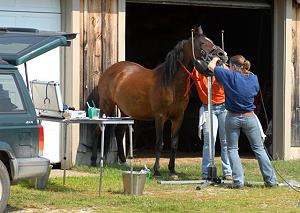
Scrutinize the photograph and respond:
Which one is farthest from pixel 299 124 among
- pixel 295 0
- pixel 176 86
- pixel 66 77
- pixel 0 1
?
pixel 0 1

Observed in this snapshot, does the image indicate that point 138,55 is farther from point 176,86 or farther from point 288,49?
point 176,86

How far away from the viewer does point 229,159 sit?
36.7 ft

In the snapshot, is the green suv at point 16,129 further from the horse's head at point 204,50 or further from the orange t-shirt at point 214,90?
the orange t-shirt at point 214,90

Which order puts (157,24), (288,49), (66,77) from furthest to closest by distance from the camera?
Result: (157,24) < (288,49) < (66,77)

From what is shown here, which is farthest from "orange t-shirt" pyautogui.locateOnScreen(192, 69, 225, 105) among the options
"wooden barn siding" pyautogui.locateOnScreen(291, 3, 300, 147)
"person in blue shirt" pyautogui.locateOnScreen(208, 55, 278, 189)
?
"wooden barn siding" pyautogui.locateOnScreen(291, 3, 300, 147)

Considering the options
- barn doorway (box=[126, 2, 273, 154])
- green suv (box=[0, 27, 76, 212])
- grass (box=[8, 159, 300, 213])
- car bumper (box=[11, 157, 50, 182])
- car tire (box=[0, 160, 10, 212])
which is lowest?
grass (box=[8, 159, 300, 213])

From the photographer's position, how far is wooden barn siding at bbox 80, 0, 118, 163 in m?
13.5

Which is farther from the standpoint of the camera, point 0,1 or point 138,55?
point 138,55

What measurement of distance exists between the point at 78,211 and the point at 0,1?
17.5 feet

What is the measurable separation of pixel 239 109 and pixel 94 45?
3706 millimetres

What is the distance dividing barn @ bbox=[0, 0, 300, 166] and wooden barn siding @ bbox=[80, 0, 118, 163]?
0.06 feet

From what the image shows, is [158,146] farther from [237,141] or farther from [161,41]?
[161,41]

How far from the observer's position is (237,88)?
10859mm

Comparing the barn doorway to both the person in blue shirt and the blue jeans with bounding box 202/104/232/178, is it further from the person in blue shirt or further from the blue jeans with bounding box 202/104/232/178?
the person in blue shirt
